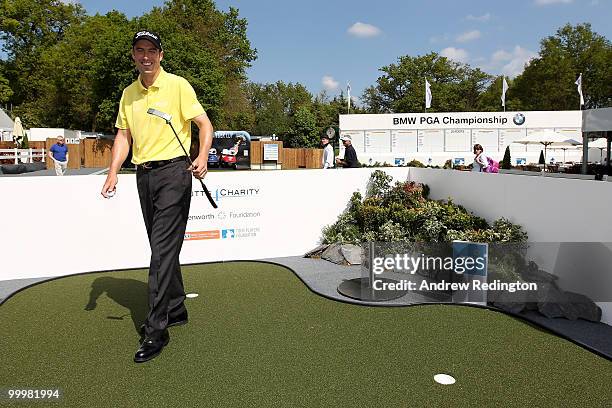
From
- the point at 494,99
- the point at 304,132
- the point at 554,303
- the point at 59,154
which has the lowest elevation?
the point at 554,303

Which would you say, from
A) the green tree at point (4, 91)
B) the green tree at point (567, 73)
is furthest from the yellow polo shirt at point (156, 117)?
the green tree at point (567, 73)

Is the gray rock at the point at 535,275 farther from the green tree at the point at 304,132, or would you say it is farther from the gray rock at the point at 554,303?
the green tree at the point at 304,132

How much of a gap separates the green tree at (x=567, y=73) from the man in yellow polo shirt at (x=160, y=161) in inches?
2120

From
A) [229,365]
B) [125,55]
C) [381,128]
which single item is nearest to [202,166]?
[229,365]

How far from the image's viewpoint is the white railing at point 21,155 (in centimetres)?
2158

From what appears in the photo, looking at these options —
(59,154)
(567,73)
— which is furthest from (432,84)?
(59,154)

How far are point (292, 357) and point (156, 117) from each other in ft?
7.33

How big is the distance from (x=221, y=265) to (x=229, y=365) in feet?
12.1

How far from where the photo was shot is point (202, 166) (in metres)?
3.68

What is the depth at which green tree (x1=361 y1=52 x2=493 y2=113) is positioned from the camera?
58562 mm

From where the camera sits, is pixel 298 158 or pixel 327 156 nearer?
pixel 327 156

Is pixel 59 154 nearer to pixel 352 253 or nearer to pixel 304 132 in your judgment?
pixel 352 253

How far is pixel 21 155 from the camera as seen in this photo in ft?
74.5

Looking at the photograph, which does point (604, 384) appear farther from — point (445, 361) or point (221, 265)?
point (221, 265)
